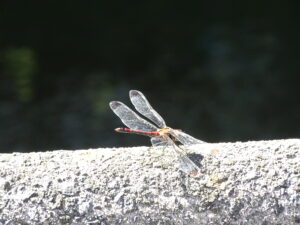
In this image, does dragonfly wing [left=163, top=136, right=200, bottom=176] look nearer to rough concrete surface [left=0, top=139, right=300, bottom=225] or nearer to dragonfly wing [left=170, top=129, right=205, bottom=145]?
rough concrete surface [left=0, top=139, right=300, bottom=225]

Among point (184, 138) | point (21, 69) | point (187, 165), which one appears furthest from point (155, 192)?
point (21, 69)

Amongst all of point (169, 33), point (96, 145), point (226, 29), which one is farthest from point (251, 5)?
point (96, 145)

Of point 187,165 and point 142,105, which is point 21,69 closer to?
point 142,105

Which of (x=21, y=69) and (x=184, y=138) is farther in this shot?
(x=21, y=69)

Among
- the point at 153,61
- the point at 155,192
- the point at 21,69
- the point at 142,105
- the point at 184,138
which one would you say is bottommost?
the point at 155,192

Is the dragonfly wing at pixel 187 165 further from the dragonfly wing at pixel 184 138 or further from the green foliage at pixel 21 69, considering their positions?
the green foliage at pixel 21 69

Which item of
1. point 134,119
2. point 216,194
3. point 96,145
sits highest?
point 96,145

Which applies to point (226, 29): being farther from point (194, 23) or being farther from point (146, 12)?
point (146, 12)

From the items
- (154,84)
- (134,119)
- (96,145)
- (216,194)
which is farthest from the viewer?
(154,84)
